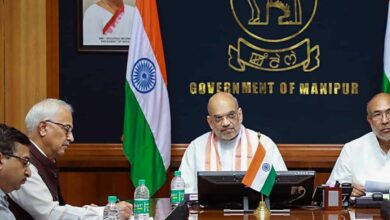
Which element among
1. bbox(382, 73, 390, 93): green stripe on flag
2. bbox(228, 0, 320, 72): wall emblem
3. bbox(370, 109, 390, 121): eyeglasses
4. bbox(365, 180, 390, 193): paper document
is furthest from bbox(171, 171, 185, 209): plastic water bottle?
bbox(382, 73, 390, 93): green stripe on flag

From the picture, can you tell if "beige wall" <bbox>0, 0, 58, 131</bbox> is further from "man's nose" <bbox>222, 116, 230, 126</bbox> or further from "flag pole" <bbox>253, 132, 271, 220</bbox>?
"flag pole" <bbox>253, 132, 271, 220</bbox>

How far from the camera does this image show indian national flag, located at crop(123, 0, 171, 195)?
6348 mm

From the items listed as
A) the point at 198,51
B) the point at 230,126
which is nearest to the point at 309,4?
the point at 198,51

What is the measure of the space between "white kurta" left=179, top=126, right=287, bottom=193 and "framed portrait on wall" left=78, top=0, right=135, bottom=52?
1.24 m

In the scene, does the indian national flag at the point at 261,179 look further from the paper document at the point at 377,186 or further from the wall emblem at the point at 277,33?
the wall emblem at the point at 277,33

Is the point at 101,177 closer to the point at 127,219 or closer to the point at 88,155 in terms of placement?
the point at 88,155

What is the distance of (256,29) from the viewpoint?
6.72 metres

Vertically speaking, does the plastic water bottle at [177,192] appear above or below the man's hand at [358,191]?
above

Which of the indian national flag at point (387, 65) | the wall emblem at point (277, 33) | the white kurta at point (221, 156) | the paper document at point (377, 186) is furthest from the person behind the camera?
the wall emblem at point (277, 33)

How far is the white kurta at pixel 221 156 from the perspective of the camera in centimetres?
586

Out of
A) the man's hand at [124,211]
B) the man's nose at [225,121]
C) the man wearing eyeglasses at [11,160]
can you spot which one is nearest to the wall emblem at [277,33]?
the man's nose at [225,121]

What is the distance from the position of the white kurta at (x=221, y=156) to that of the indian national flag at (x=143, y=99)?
45 centimetres

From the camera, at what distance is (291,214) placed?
458 centimetres

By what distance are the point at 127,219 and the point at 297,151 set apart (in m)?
2.78
